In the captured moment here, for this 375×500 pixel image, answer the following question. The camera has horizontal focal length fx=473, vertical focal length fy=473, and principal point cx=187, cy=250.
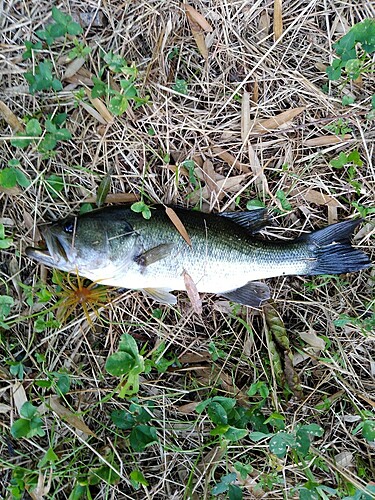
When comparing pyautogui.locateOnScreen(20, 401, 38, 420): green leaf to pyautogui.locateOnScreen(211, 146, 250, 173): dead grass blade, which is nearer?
pyautogui.locateOnScreen(20, 401, 38, 420): green leaf

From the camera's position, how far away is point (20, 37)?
304 cm

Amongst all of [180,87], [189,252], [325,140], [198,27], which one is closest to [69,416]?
[189,252]

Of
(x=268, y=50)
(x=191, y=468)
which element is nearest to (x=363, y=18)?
(x=268, y=50)

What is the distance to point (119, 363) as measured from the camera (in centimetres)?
266

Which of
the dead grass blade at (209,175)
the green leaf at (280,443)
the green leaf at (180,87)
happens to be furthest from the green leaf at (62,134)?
the green leaf at (280,443)

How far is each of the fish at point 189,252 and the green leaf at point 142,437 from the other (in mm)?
816

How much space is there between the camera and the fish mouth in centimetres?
277

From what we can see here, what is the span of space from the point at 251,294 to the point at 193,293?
0.39 m

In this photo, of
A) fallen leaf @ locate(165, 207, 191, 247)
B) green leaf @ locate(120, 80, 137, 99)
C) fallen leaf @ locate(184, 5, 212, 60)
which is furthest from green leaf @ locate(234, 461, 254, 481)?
fallen leaf @ locate(184, 5, 212, 60)

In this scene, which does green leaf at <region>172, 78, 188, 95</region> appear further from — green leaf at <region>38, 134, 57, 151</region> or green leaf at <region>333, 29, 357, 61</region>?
green leaf at <region>333, 29, 357, 61</region>

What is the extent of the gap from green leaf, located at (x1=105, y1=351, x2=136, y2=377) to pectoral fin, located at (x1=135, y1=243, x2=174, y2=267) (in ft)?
1.78

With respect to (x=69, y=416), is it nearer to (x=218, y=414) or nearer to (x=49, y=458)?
(x=49, y=458)

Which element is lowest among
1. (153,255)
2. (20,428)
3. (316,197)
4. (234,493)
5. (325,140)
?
(234,493)

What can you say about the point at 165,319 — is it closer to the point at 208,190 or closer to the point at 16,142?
the point at 208,190
